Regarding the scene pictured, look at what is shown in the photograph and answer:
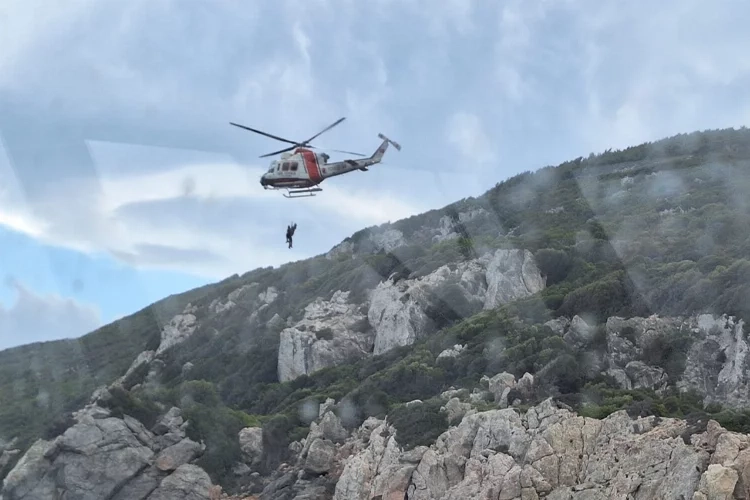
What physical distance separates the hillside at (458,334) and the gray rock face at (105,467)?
0.25m

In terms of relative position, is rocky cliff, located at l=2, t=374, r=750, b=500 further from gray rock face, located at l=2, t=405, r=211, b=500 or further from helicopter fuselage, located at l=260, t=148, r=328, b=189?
helicopter fuselage, located at l=260, t=148, r=328, b=189

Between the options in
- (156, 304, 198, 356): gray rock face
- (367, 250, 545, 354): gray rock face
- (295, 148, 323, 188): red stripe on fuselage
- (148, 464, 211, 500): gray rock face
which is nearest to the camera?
(148, 464, 211, 500): gray rock face

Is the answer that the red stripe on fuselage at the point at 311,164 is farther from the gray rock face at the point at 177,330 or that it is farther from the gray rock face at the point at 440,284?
the gray rock face at the point at 177,330

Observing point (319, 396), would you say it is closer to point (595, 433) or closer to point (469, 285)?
point (469, 285)

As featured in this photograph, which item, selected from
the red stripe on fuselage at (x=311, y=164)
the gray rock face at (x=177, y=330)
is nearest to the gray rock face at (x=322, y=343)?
the gray rock face at (x=177, y=330)

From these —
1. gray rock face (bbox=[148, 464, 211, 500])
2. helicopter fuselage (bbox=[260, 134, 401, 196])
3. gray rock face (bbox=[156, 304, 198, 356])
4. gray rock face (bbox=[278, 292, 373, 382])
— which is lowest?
gray rock face (bbox=[148, 464, 211, 500])

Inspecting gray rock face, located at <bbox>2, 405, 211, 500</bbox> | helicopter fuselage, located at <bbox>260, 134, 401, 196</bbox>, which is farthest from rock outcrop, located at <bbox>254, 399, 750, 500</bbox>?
helicopter fuselage, located at <bbox>260, 134, 401, 196</bbox>

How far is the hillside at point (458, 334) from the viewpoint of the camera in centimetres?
3506

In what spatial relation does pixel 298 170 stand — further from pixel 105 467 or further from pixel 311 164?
pixel 105 467

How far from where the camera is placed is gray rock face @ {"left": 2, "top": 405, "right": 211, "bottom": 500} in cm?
3669

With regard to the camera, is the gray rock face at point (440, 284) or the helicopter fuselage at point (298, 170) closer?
the helicopter fuselage at point (298, 170)

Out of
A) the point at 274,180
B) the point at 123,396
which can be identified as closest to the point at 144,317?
the point at 123,396

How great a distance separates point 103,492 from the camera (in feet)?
120

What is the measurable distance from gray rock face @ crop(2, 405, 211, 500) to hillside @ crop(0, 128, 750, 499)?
0.25 metres
